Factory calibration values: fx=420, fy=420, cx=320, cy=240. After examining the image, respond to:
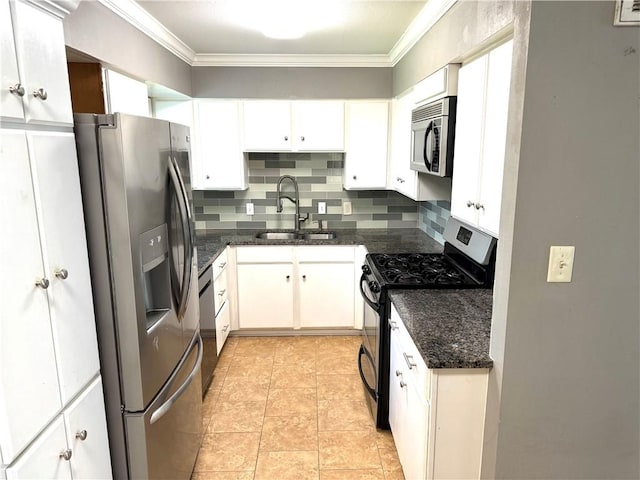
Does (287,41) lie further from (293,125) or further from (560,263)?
(560,263)

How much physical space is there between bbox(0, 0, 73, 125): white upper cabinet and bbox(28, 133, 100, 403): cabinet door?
→ 0.07 metres

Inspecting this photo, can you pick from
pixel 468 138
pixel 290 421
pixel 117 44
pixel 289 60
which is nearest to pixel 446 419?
pixel 468 138

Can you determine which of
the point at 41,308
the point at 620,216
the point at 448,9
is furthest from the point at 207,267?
the point at 620,216

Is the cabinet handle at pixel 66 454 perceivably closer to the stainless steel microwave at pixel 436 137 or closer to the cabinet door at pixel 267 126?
the stainless steel microwave at pixel 436 137

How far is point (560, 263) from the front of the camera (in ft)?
4.21

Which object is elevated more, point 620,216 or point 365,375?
point 620,216

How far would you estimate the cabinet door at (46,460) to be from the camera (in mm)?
1072

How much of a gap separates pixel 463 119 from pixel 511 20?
1.86 ft

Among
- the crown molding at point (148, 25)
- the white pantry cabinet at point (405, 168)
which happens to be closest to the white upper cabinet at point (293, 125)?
the white pantry cabinet at point (405, 168)

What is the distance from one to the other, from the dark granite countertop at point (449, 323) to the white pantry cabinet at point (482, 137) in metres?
0.38

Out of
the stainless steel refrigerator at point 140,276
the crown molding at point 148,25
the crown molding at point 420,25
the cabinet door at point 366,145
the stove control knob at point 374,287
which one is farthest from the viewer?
the cabinet door at point 366,145

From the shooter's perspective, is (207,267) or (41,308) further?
(207,267)

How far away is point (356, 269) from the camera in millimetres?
3535

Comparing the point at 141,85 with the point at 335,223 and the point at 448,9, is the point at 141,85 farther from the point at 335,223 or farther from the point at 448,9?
the point at 335,223
